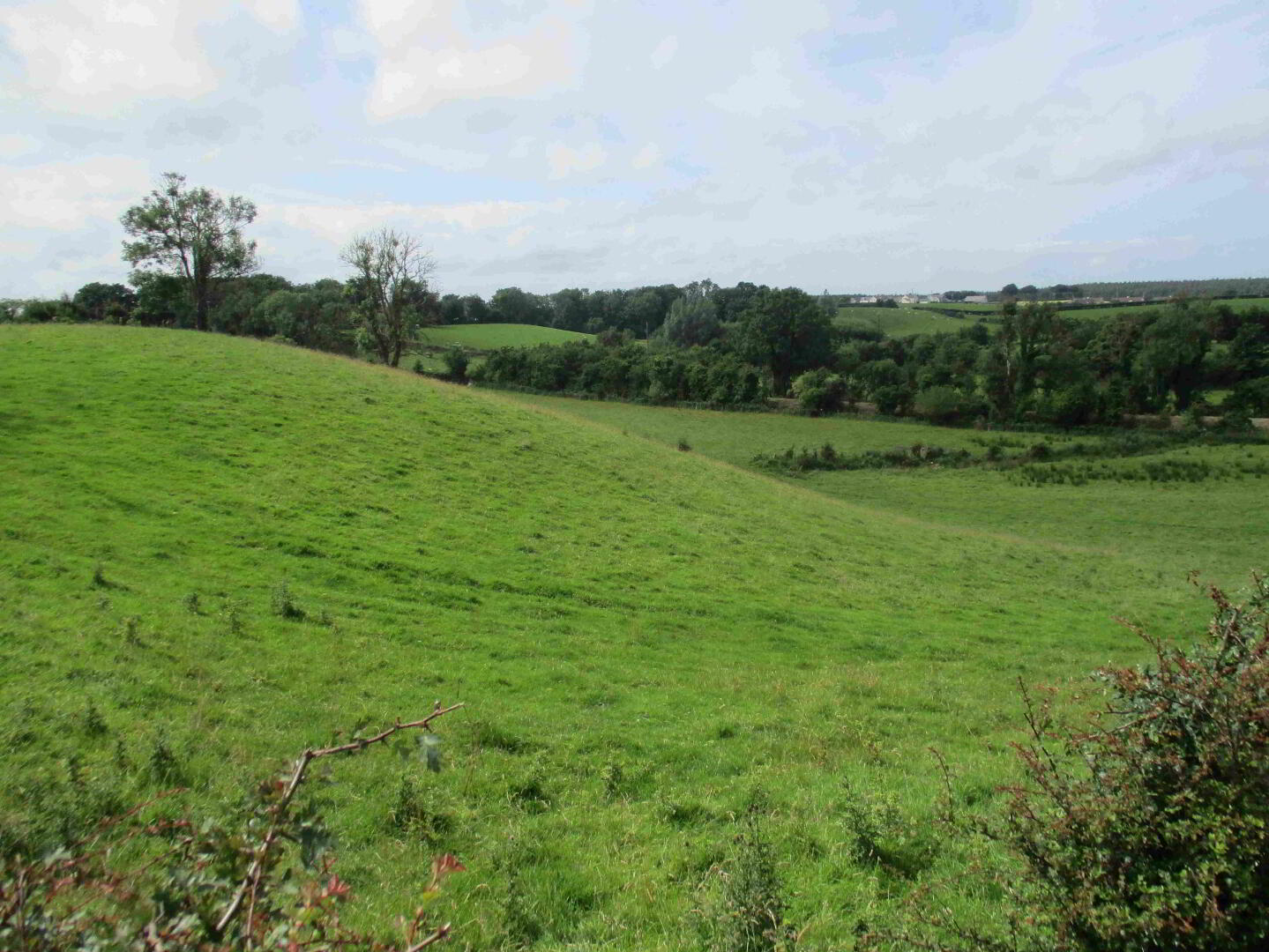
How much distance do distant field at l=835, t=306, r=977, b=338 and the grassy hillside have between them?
10279 cm

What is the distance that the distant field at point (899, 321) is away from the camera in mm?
128875

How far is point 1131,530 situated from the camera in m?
42.2

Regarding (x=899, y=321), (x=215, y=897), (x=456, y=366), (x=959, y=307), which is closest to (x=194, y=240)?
(x=456, y=366)

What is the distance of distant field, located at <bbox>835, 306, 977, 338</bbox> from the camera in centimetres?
12888

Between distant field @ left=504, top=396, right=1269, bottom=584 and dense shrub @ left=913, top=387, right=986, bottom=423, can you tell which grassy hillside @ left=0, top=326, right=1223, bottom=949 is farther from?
dense shrub @ left=913, top=387, right=986, bottom=423

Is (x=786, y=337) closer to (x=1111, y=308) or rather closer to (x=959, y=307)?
(x=1111, y=308)

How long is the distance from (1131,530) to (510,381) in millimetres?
61697

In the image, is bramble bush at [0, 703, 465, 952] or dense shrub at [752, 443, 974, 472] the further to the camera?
dense shrub at [752, 443, 974, 472]

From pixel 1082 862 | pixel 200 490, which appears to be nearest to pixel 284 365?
pixel 200 490

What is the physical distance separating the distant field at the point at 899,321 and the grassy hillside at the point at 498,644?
103 metres

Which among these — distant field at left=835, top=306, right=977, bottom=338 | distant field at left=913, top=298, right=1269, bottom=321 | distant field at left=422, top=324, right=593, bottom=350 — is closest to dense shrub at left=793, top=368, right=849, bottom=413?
distant field at left=913, top=298, right=1269, bottom=321

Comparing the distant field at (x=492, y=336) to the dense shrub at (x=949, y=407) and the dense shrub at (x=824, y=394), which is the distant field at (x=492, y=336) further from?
→ the dense shrub at (x=949, y=407)

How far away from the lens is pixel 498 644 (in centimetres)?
1316

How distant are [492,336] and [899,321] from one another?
79.4 metres
